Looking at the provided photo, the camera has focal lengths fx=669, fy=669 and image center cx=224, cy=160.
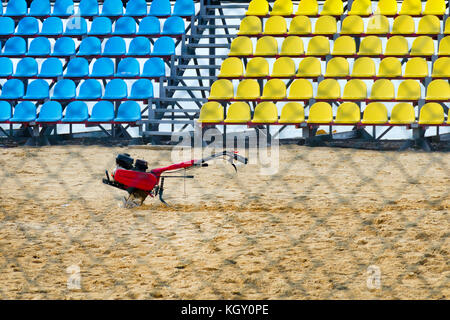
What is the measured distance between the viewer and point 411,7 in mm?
12602

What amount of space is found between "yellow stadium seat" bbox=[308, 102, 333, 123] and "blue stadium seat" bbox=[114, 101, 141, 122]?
2.91m

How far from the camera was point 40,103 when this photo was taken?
40.1 ft

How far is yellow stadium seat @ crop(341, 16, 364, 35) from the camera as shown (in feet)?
39.8

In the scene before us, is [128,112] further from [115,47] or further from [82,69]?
[115,47]

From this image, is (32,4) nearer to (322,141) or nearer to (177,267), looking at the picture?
(322,141)

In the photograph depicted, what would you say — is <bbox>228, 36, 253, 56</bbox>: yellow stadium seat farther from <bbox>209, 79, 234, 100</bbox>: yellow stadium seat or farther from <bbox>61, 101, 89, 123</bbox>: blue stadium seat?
<bbox>61, 101, 89, 123</bbox>: blue stadium seat

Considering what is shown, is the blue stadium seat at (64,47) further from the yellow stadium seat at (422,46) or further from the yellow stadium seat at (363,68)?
the yellow stadium seat at (422,46)

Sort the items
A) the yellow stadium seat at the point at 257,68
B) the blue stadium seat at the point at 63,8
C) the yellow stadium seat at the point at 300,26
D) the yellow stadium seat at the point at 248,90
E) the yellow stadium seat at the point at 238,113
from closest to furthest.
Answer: the yellow stadium seat at the point at 238,113 < the yellow stadium seat at the point at 248,90 < the yellow stadium seat at the point at 257,68 < the yellow stadium seat at the point at 300,26 < the blue stadium seat at the point at 63,8

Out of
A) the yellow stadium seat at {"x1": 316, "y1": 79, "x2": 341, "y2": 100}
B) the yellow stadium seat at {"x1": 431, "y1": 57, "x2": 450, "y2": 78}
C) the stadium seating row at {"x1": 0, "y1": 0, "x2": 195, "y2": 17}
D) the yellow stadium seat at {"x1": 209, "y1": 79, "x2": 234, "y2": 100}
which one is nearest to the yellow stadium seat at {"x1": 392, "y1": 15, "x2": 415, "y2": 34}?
the yellow stadium seat at {"x1": 431, "y1": 57, "x2": 450, "y2": 78}

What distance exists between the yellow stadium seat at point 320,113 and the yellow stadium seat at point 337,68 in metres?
0.76

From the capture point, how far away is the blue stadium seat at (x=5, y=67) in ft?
41.3

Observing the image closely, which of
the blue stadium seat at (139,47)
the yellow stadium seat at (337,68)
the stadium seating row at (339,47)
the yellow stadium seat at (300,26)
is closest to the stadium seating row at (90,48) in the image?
the blue stadium seat at (139,47)
